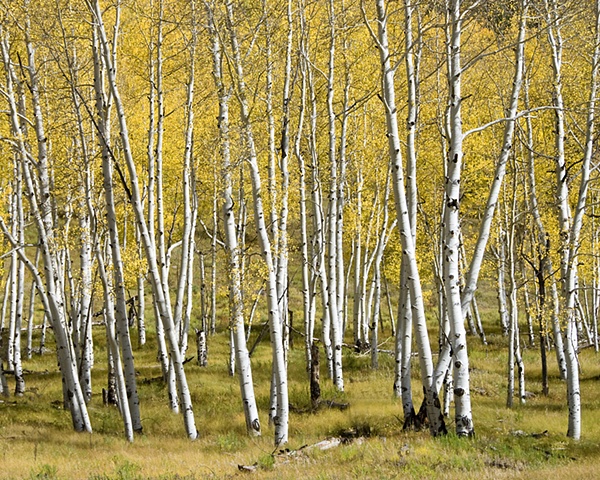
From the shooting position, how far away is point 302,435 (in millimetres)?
11523

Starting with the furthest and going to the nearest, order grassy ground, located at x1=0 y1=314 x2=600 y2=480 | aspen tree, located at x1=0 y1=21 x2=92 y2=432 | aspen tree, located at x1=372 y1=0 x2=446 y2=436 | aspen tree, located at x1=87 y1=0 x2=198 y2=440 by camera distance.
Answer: aspen tree, located at x1=0 y1=21 x2=92 y2=432, aspen tree, located at x1=87 y1=0 x2=198 y2=440, aspen tree, located at x1=372 y1=0 x2=446 y2=436, grassy ground, located at x1=0 y1=314 x2=600 y2=480

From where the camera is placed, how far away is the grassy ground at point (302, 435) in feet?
25.6

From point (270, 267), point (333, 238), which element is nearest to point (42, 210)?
point (270, 267)

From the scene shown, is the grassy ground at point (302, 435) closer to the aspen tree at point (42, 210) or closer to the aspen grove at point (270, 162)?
the aspen grove at point (270, 162)

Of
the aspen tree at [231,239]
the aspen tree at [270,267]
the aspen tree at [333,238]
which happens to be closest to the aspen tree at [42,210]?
the aspen tree at [231,239]

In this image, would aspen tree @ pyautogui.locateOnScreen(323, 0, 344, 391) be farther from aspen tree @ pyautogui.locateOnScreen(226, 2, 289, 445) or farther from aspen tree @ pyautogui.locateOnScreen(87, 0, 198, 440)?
aspen tree @ pyautogui.locateOnScreen(87, 0, 198, 440)

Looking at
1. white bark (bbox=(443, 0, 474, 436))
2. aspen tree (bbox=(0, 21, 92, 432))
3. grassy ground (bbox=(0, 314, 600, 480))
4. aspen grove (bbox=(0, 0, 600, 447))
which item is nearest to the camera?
grassy ground (bbox=(0, 314, 600, 480))

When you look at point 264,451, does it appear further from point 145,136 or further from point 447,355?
point 145,136

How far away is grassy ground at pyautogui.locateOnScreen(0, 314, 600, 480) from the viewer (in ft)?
25.6

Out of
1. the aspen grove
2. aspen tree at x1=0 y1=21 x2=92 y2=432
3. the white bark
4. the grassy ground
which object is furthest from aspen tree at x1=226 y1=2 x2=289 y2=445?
aspen tree at x1=0 y1=21 x2=92 y2=432

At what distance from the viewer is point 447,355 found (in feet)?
30.6

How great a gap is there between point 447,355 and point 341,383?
683 cm

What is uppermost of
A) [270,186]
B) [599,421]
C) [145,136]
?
[145,136]

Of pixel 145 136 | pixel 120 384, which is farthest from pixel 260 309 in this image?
pixel 120 384
